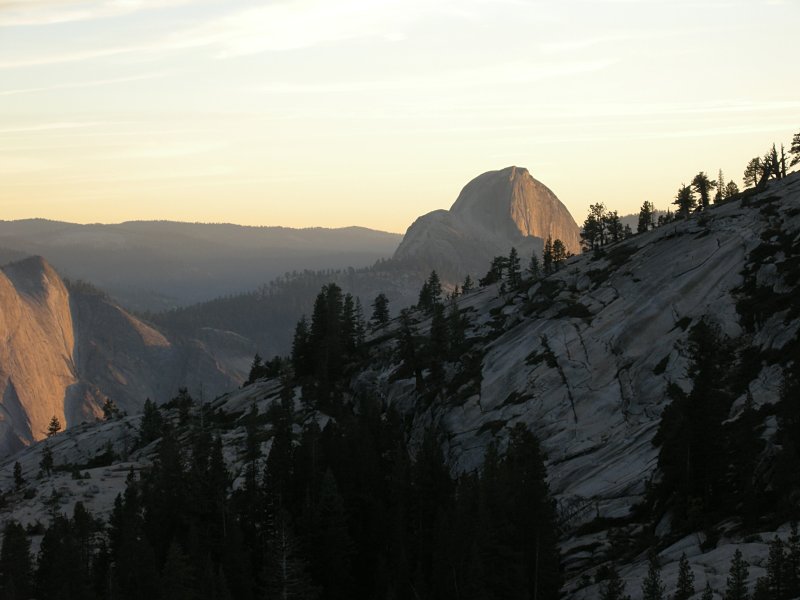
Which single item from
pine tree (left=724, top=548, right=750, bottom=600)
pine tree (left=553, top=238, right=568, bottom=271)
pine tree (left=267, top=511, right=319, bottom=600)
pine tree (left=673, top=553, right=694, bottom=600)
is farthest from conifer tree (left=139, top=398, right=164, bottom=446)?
pine tree (left=724, top=548, right=750, bottom=600)

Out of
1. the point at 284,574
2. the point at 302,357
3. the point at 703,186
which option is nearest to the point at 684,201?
the point at 703,186

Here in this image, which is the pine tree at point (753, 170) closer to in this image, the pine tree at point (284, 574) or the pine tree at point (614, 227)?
the pine tree at point (614, 227)

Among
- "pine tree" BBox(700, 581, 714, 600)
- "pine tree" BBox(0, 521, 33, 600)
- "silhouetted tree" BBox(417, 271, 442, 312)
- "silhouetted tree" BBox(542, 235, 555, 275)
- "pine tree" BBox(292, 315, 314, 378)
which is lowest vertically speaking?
"pine tree" BBox(0, 521, 33, 600)

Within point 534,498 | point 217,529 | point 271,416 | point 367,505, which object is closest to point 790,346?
point 534,498

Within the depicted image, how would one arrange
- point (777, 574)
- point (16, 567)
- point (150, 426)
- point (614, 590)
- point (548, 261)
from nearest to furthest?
point (777, 574), point (614, 590), point (16, 567), point (150, 426), point (548, 261)

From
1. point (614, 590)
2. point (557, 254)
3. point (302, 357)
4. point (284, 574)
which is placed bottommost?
point (284, 574)

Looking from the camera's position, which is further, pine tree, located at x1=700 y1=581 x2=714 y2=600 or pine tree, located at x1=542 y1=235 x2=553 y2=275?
pine tree, located at x1=542 y1=235 x2=553 y2=275

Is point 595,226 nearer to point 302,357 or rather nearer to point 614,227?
point 614,227

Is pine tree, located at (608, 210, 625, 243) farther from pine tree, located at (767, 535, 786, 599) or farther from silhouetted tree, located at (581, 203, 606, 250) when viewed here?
pine tree, located at (767, 535, 786, 599)

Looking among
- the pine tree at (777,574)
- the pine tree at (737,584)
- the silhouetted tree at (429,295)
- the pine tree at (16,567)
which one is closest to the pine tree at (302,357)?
the silhouetted tree at (429,295)

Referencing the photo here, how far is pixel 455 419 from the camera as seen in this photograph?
359 feet

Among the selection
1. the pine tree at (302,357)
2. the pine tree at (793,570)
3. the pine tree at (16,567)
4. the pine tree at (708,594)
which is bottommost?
the pine tree at (16,567)

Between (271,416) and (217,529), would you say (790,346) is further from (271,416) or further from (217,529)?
(271,416)

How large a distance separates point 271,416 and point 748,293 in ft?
205
